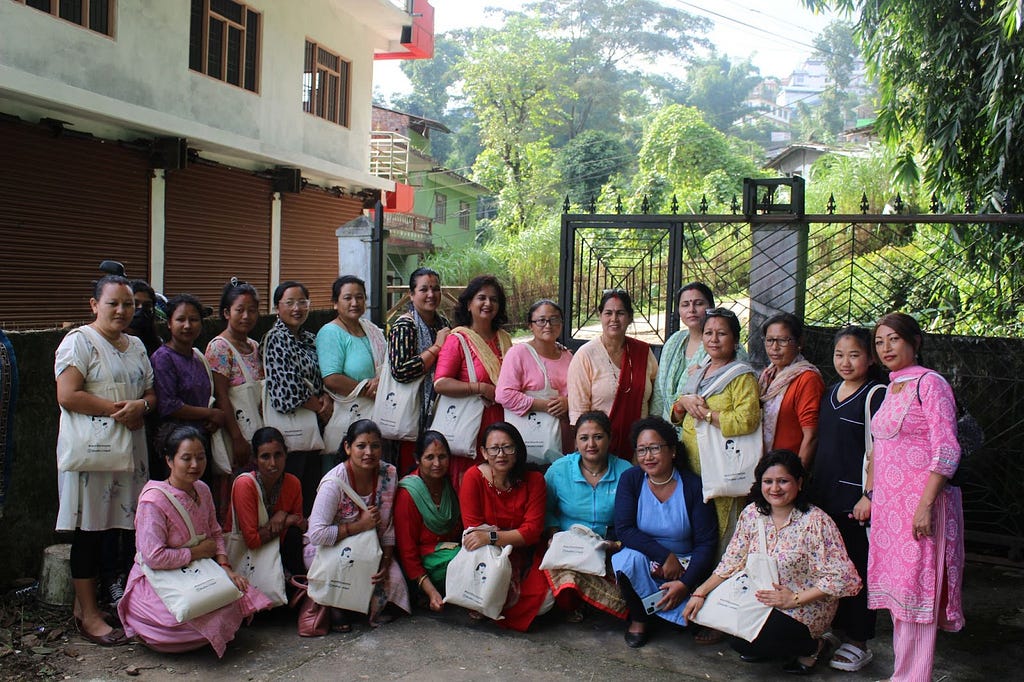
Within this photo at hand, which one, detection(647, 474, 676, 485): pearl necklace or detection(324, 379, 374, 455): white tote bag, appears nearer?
detection(647, 474, 676, 485): pearl necklace

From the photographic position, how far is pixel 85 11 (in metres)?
9.45

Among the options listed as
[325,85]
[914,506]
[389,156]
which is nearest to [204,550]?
[914,506]

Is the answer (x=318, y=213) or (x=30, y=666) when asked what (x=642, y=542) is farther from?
(x=318, y=213)

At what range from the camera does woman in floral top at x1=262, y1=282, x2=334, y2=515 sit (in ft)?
15.3

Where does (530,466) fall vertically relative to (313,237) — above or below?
below

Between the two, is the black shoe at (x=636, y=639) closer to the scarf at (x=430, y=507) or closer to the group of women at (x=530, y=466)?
the group of women at (x=530, y=466)

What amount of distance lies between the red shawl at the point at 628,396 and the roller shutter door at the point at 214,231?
8.31 metres

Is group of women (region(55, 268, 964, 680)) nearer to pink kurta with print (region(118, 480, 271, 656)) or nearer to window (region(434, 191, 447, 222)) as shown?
pink kurta with print (region(118, 480, 271, 656))

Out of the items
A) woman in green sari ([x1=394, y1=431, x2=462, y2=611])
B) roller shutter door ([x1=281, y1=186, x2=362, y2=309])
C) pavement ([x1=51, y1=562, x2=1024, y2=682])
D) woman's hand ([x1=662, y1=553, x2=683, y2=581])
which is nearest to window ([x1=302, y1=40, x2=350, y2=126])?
roller shutter door ([x1=281, y1=186, x2=362, y2=309])

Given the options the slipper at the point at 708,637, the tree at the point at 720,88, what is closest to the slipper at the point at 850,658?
the slipper at the point at 708,637

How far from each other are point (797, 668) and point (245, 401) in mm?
2948

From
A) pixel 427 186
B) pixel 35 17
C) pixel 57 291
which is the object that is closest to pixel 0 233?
pixel 57 291

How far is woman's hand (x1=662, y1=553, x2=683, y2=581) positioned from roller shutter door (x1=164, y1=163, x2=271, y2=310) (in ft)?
29.4

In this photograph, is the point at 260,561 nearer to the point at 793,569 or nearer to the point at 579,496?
the point at 579,496
